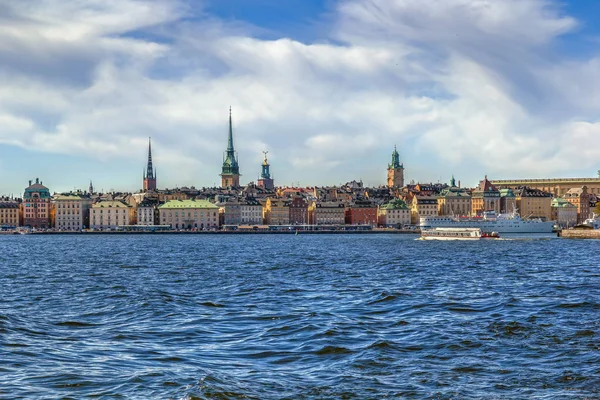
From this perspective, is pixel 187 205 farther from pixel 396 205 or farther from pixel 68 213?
pixel 396 205

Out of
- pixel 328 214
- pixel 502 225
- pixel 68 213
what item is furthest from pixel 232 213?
pixel 502 225

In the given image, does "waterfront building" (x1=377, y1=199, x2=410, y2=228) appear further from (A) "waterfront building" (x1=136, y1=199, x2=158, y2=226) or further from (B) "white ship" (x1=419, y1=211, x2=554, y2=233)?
(A) "waterfront building" (x1=136, y1=199, x2=158, y2=226)

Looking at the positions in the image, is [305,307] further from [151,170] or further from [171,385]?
[151,170]

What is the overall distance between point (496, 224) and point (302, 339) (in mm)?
90750

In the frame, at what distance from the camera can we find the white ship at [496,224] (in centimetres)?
10375

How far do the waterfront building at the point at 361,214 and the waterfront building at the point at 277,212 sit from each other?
983cm

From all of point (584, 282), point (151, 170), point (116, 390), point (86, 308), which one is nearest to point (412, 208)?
point (151, 170)

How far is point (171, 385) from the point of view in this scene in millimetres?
12172

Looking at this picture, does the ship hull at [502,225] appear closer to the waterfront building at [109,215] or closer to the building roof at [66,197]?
the waterfront building at [109,215]

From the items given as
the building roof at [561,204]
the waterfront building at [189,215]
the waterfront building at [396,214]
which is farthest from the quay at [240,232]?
the building roof at [561,204]

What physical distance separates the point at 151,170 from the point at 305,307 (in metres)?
165

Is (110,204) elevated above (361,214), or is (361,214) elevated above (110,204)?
(110,204)

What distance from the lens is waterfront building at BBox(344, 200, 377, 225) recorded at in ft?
465

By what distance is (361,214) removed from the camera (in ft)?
467
